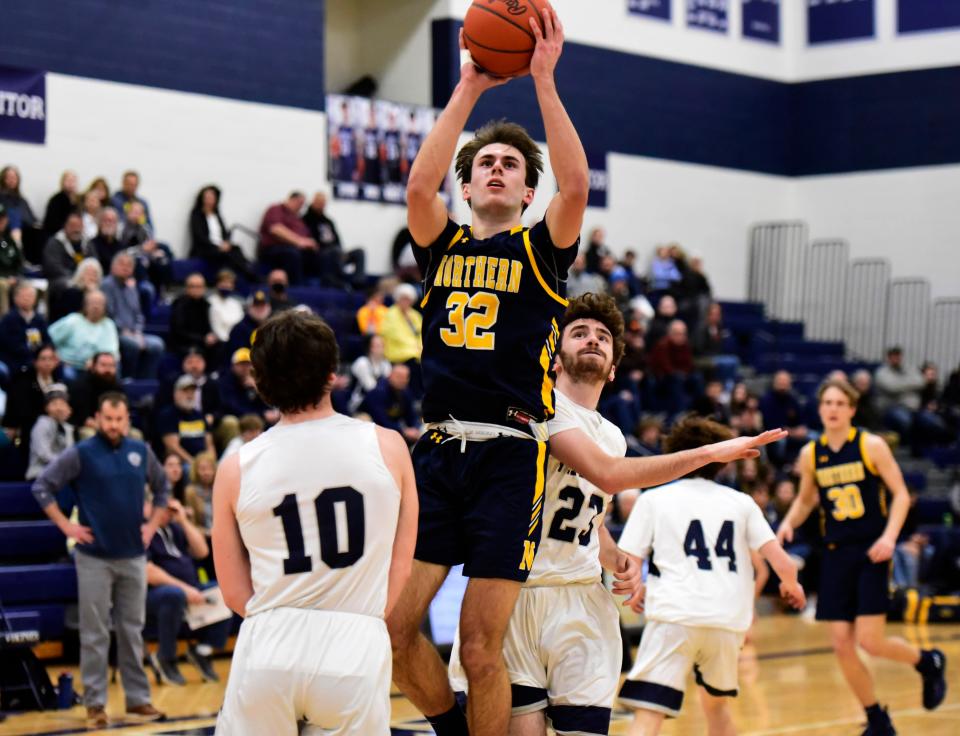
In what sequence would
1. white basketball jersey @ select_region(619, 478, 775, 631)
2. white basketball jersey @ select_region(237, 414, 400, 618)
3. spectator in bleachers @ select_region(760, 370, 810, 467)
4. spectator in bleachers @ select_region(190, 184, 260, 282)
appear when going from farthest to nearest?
1. spectator in bleachers @ select_region(760, 370, 810, 467)
2. spectator in bleachers @ select_region(190, 184, 260, 282)
3. white basketball jersey @ select_region(619, 478, 775, 631)
4. white basketball jersey @ select_region(237, 414, 400, 618)

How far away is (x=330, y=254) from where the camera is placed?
1786cm

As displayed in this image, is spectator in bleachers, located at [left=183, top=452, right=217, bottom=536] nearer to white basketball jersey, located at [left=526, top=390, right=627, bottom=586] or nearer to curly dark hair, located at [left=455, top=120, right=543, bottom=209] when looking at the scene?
white basketball jersey, located at [left=526, top=390, right=627, bottom=586]

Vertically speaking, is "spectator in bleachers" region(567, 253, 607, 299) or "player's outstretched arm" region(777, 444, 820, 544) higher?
"spectator in bleachers" region(567, 253, 607, 299)

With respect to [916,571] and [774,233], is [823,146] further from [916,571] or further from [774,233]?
[916,571]

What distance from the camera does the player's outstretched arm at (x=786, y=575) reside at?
646 centimetres

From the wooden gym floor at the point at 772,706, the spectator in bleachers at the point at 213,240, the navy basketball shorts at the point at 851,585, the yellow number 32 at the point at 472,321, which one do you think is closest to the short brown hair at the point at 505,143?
the yellow number 32 at the point at 472,321

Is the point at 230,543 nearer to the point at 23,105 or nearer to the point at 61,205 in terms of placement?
the point at 61,205

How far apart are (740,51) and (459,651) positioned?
69.8 feet

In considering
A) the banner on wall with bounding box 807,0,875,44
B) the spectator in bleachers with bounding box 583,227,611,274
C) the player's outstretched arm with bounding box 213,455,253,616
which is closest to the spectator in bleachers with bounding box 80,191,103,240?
the spectator in bleachers with bounding box 583,227,611,274

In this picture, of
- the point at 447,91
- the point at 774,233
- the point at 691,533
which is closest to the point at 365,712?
the point at 691,533

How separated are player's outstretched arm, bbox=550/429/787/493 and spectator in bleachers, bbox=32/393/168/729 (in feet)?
16.6

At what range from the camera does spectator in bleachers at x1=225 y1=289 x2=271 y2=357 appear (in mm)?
Answer: 14781

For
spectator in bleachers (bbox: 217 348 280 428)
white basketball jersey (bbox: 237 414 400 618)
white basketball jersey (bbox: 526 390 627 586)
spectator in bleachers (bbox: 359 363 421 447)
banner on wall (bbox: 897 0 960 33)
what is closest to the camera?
white basketball jersey (bbox: 237 414 400 618)

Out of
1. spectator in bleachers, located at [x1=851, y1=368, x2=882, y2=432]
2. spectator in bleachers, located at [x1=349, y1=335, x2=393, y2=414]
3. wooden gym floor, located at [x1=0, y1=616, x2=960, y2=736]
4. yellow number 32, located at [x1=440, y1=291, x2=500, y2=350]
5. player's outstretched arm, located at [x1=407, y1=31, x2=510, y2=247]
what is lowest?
wooden gym floor, located at [x1=0, y1=616, x2=960, y2=736]
